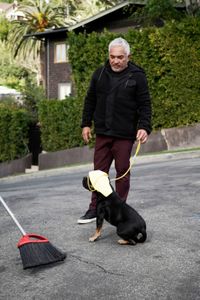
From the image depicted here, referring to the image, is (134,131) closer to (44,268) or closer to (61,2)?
(44,268)

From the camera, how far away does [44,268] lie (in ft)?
14.3

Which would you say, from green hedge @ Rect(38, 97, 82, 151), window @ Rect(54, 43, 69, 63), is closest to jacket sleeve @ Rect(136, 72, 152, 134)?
green hedge @ Rect(38, 97, 82, 151)

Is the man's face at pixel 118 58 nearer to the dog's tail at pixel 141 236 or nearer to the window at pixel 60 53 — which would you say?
the dog's tail at pixel 141 236

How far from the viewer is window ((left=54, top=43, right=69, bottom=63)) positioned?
34.2 meters

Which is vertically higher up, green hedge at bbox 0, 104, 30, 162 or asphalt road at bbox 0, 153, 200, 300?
asphalt road at bbox 0, 153, 200, 300

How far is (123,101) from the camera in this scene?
5.28 meters

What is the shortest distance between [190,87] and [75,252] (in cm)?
1368

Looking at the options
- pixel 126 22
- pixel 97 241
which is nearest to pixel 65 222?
pixel 97 241

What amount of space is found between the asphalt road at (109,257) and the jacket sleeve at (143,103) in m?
1.08

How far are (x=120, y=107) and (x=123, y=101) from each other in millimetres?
65

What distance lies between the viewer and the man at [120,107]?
5230 mm

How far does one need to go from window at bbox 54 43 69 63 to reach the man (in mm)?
29238

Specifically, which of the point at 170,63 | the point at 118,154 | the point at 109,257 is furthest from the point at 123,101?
the point at 170,63

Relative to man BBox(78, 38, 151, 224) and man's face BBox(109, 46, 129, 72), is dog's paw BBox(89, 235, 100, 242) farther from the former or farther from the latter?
man's face BBox(109, 46, 129, 72)
